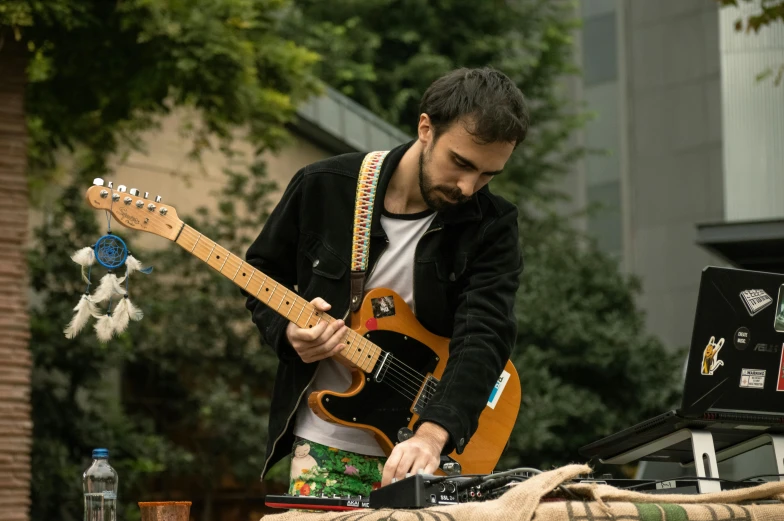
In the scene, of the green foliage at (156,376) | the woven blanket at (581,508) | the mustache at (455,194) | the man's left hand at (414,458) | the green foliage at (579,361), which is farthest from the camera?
the green foliage at (579,361)

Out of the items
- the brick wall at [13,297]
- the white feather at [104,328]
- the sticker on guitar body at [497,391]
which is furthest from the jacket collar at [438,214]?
the brick wall at [13,297]

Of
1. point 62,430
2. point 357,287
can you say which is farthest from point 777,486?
point 62,430

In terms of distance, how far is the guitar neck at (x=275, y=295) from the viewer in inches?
125

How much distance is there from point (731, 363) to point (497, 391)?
0.83 metres

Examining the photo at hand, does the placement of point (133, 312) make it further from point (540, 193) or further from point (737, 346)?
point (540, 193)

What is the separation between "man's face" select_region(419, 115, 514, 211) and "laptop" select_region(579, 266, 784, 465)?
64 centimetres

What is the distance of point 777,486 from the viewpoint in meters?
2.63

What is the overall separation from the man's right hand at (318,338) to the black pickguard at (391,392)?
0.43 ft

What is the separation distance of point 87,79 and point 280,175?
4.36m

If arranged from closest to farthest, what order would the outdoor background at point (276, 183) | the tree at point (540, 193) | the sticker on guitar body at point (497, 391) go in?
the sticker on guitar body at point (497, 391), the outdoor background at point (276, 183), the tree at point (540, 193)

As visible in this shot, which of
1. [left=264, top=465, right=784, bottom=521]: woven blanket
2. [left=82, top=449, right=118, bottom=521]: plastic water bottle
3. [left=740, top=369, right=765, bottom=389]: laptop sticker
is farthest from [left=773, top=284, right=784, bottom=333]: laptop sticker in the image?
[left=82, top=449, right=118, bottom=521]: plastic water bottle

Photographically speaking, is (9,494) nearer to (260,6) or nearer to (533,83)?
(260,6)

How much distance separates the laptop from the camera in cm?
286

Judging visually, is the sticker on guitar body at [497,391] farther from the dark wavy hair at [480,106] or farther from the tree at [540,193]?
the tree at [540,193]
